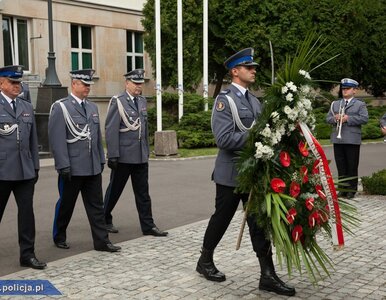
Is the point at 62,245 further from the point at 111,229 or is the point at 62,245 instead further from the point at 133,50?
the point at 133,50

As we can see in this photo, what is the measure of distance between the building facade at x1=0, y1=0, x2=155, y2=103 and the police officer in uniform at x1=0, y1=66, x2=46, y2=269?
14941mm

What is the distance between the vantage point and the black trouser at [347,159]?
982 cm

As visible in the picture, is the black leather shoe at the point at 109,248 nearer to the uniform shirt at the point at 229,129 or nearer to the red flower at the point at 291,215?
the uniform shirt at the point at 229,129

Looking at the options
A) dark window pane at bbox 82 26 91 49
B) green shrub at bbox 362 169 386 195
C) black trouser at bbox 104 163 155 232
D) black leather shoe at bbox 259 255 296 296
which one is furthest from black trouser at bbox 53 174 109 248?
dark window pane at bbox 82 26 91 49

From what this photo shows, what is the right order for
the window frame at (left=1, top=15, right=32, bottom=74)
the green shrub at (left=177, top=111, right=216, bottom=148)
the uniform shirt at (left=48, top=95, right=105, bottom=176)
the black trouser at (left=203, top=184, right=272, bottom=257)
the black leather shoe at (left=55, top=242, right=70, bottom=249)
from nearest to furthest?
the black trouser at (left=203, top=184, right=272, bottom=257), the uniform shirt at (left=48, top=95, right=105, bottom=176), the black leather shoe at (left=55, top=242, right=70, bottom=249), the green shrub at (left=177, top=111, right=216, bottom=148), the window frame at (left=1, top=15, right=32, bottom=74)

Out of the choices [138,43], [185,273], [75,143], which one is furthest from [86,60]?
[185,273]

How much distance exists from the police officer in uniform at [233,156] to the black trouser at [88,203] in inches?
60.3

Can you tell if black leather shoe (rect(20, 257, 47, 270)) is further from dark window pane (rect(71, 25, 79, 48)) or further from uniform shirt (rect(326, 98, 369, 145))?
dark window pane (rect(71, 25, 79, 48))

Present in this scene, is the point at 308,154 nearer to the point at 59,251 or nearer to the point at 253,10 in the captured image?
the point at 59,251

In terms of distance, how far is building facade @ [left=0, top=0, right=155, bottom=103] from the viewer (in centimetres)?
2128

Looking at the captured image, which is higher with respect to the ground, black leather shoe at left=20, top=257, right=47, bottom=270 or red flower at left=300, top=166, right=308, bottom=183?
red flower at left=300, top=166, right=308, bottom=183

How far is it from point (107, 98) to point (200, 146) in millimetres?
7467

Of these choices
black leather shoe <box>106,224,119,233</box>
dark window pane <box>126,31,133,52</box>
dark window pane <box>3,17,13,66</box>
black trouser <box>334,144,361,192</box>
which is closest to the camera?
black leather shoe <box>106,224,119,233</box>

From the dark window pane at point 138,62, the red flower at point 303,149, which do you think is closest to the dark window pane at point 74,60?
the dark window pane at point 138,62
